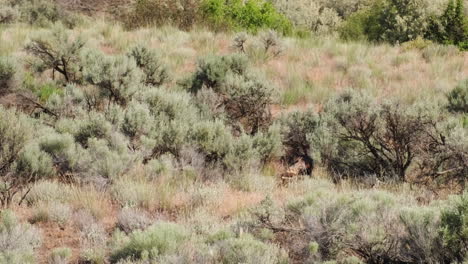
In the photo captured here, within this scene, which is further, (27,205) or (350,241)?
(27,205)

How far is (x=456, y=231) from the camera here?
3699mm

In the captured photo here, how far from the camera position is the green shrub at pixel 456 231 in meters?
3.67

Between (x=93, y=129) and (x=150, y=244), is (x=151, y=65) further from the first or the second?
(x=150, y=244)

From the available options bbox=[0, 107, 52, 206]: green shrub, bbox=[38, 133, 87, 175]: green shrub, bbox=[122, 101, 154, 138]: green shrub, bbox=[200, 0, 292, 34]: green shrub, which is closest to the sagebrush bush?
bbox=[122, 101, 154, 138]: green shrub

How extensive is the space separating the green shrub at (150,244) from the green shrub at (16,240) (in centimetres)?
70

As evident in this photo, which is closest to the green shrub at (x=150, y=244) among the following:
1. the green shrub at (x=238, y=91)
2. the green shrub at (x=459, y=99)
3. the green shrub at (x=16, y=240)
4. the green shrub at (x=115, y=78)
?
the green shrub at (x=16, y=240)

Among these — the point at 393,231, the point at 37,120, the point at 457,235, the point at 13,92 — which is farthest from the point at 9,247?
the point at 13,92

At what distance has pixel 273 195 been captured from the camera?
614cm

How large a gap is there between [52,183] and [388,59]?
10.6m

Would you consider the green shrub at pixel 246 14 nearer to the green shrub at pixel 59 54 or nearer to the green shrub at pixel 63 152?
the green shrub at pixel 59 54

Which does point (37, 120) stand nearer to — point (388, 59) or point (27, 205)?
point (27, 205)

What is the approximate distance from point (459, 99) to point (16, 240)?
8.47 metres

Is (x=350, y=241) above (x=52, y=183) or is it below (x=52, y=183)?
above

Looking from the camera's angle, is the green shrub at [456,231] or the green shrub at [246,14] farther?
the green shrub at [246,14]
